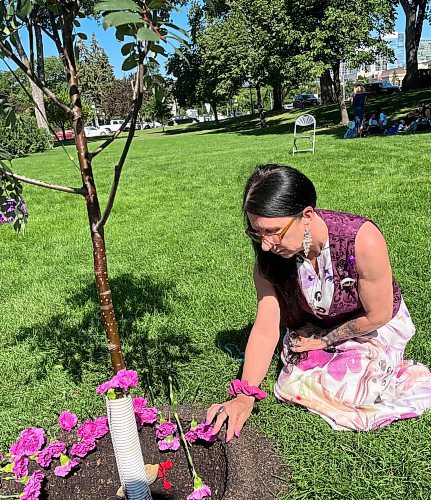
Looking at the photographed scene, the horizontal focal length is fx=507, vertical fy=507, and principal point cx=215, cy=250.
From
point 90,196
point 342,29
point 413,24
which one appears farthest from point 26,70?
point 413,24

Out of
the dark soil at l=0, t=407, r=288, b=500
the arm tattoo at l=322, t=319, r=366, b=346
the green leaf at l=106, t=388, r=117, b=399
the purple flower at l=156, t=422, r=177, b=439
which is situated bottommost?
the dark soil at l=0, t=407, r=288, b=500

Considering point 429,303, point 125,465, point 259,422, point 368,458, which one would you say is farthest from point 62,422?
point 429,303

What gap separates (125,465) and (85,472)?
52 centimetres

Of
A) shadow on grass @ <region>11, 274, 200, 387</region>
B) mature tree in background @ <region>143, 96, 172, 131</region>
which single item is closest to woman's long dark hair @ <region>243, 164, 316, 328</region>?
mature tree in background @ <region>143, 96, 172, 131</region>

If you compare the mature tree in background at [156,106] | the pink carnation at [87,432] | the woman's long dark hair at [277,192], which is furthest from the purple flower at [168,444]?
the mature tree in background at [156,106]

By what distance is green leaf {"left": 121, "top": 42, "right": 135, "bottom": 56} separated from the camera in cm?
110

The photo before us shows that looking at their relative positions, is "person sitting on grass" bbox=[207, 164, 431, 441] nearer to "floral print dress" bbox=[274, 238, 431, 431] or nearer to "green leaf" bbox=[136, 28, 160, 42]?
"floral print dress" bbox=[274, 238, 431, 431]

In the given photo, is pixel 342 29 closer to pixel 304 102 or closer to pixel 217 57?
pixel 217 57

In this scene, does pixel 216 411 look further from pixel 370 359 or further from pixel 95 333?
pixel 95 333

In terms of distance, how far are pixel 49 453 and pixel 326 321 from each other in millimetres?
1403

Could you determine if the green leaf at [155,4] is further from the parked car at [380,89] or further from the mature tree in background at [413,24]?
the parked car at [380,89]

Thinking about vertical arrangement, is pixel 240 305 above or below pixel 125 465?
below

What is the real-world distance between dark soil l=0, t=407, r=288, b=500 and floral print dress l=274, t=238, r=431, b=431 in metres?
0.37

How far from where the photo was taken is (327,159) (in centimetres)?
1068
